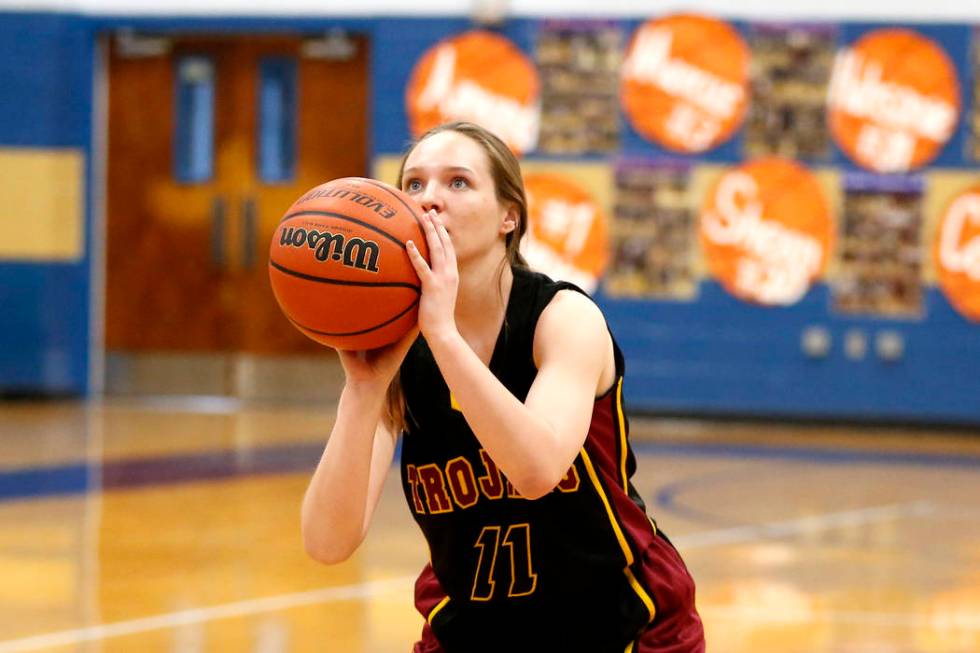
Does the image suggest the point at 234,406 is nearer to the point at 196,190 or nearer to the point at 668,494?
the point at 196,190

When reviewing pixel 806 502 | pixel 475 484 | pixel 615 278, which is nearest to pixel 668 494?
pixel 806 502

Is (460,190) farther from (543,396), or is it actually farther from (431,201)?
(543,396)

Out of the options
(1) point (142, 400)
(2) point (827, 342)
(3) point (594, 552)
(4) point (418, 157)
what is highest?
(4) point (418, 157)

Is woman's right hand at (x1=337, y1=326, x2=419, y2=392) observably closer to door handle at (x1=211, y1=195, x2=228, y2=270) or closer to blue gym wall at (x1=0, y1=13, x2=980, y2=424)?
blue gym wall at (x1=0, y1=13, x2=980, y2=424)

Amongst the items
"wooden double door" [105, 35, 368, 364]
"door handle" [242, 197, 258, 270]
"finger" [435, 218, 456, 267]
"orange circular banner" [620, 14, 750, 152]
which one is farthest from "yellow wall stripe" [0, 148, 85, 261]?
"finger" [435, 218, 456, 267]

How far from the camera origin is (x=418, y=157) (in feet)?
6.79

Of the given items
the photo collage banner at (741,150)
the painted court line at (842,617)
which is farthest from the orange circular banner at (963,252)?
the painted court line at (842,617)

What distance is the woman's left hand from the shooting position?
187cm

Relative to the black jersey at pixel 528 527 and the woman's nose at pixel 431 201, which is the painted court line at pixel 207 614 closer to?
the black jersey at pixel 528 527

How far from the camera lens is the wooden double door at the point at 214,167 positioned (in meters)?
10.2

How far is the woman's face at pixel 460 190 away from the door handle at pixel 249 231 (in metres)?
8.33

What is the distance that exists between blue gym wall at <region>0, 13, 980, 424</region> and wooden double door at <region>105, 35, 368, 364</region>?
23cm

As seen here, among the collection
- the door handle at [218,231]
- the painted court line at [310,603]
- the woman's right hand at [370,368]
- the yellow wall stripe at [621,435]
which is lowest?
the painted court line at [310,603]

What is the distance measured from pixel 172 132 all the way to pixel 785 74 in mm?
4086
